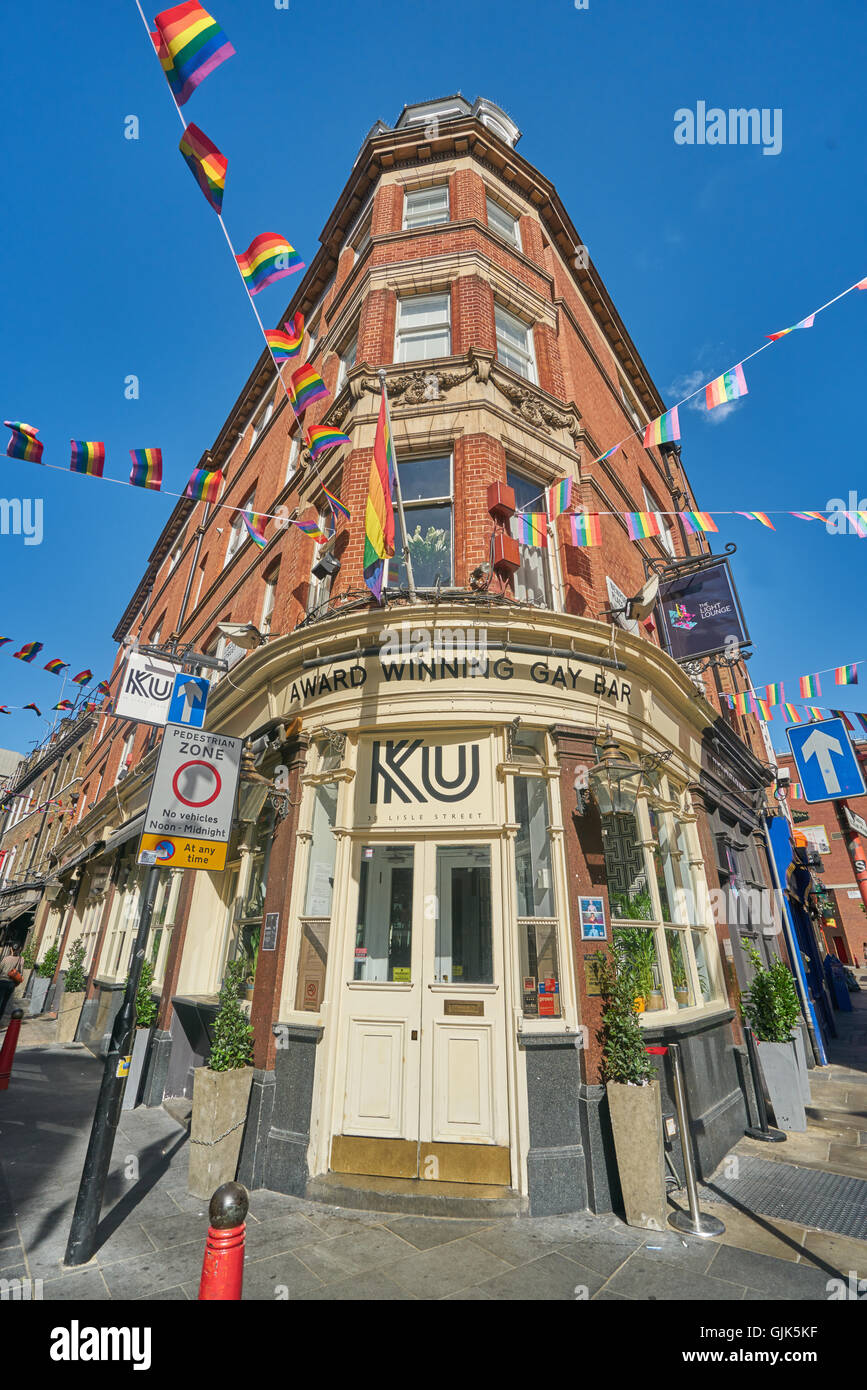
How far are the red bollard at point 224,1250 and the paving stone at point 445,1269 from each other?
2158mm

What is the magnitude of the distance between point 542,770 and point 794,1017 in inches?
247

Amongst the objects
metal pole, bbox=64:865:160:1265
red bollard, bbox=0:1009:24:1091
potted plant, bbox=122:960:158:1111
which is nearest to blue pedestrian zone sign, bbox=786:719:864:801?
metal pole, bbox=64:865:160:1265

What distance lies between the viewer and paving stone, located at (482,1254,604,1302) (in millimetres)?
4082

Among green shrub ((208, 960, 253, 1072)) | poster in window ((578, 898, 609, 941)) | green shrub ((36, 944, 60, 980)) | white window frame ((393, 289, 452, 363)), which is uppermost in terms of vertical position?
white window frame ((393, 289, 452, 363))

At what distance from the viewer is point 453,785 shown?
23.1 feet

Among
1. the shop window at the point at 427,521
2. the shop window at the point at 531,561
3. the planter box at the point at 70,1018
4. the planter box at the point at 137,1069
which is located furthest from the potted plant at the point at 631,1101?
the planter box at the point at 70,1018

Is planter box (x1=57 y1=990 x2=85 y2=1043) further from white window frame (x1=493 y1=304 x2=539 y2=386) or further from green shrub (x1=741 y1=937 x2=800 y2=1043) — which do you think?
white window frame (x1=493 y1=304 x2=539 y2=386)

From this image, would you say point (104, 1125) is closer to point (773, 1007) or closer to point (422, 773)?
point (422, 773)

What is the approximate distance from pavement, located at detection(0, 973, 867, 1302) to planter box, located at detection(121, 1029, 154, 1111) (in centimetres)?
241

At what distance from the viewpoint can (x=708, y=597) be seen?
12.6m

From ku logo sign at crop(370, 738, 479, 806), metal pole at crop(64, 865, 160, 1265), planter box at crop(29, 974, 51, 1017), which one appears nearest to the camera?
metal pole at crop(64, 865, 160, 1265)
